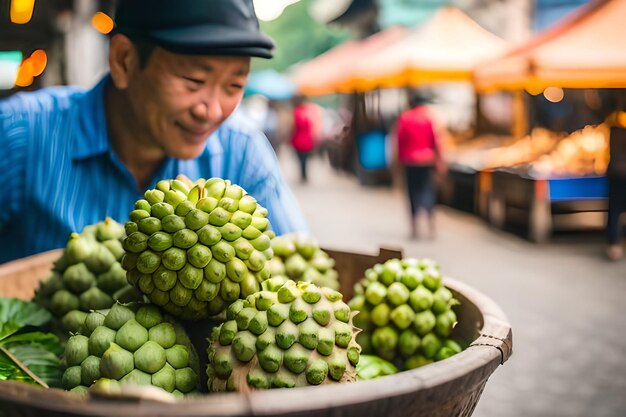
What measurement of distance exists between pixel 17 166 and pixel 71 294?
0.94m

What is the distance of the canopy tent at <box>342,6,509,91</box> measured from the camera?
11711 millimetres

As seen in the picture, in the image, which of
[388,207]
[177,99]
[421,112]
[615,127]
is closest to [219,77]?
[177,99]

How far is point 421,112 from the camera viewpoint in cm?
971

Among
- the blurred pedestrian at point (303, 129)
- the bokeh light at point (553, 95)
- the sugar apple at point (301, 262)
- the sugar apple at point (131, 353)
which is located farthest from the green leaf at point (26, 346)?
the blurred pedestrian at point (303, 129)

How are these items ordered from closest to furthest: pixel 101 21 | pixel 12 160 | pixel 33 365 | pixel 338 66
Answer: pixel 33 365 → pixel 12 160 → pixel 101 21 → pixel 338 66

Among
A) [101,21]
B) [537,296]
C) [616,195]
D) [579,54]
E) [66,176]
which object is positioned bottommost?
[537,296]

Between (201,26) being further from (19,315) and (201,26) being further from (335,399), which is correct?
(335,399)

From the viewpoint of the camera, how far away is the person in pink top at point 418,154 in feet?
32.0

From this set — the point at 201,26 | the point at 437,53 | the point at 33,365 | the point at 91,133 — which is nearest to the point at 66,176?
the point at 91,133

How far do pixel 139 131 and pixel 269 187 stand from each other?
0.52m

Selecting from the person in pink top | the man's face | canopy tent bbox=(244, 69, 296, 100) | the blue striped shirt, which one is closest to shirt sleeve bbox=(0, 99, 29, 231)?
the blue striped shirt

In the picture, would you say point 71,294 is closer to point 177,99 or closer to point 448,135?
point 177,99

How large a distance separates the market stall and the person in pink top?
115 cm

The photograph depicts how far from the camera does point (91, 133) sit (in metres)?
2.48
